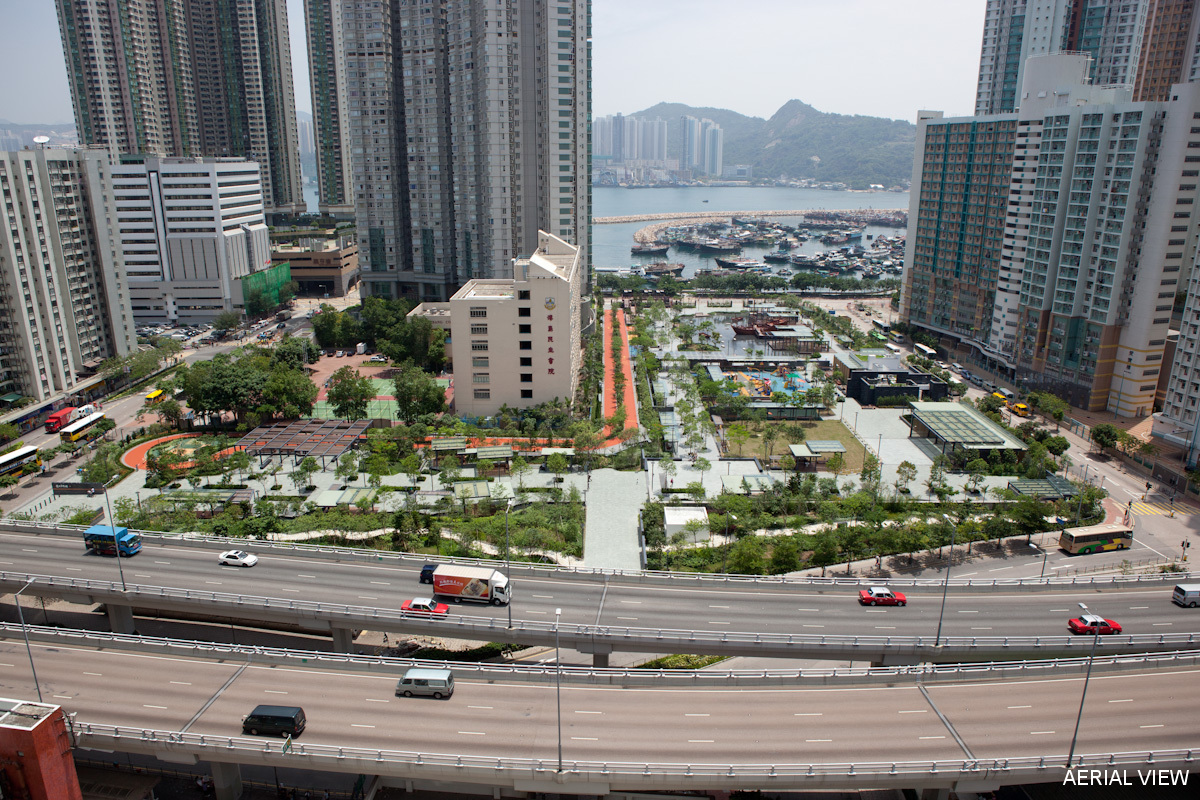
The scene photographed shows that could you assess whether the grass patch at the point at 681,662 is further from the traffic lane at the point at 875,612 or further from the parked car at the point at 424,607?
the parked car at the point at 424,607

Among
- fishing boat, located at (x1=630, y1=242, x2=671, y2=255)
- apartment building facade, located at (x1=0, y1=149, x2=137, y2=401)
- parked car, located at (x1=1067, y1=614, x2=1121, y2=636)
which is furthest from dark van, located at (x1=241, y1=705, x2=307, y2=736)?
fishing boat, located at (x1=630, y1=242, x2=671, y2=255)

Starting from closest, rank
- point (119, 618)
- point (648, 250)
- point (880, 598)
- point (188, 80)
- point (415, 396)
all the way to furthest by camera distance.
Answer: point (880, 598) → point (119, 618) → point (415, 396) → point (188, 80) → point (648, 250)

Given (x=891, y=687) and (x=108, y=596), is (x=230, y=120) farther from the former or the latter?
(x=891, y=687)

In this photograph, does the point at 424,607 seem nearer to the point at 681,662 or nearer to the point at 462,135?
the point at 681,662

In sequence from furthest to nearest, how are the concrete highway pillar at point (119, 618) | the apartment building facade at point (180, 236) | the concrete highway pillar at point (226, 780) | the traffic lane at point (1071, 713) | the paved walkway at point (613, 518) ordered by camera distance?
the apartment building facade at point (180, 236)
the paved walkway at point (613, 518)
the concrete highway pillar at point (119, 618)
the concrete highway pillar at point (226, 780)
the traffic lane at point (1071, 713)

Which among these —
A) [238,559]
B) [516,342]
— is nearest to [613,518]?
[516,342]

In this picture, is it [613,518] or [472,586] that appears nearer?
[472,586]

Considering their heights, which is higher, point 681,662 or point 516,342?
point 516,342

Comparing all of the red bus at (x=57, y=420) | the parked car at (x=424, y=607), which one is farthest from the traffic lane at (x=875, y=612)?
the red bus at (x=57, y=420)
